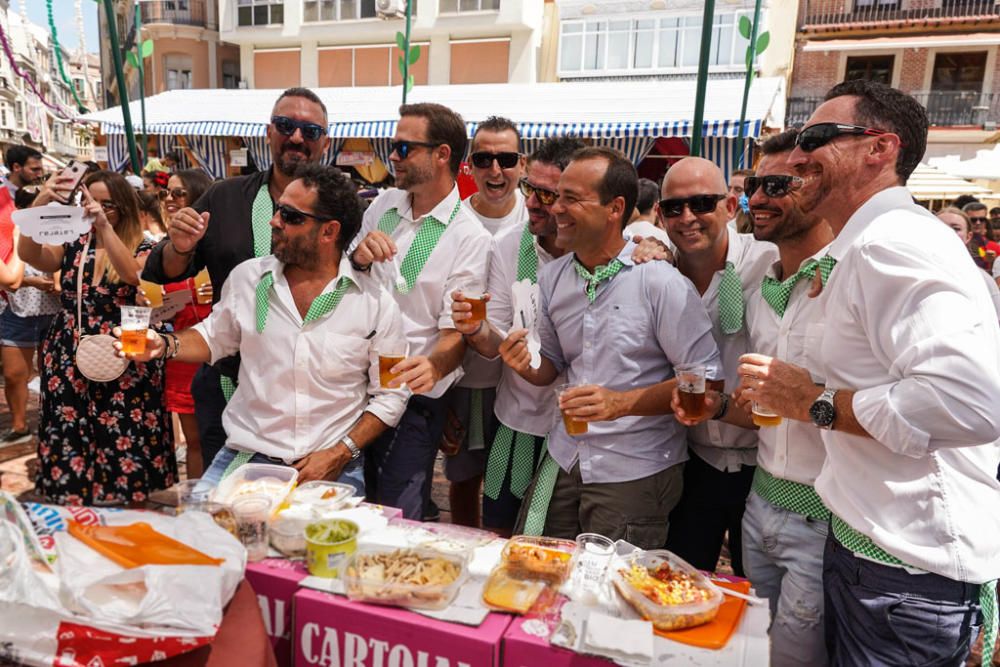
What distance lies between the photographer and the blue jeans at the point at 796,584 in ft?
6.73

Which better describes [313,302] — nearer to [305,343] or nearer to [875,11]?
[305,343]

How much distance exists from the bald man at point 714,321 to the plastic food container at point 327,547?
1505 millimetres

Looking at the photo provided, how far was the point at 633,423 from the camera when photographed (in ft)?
7.86

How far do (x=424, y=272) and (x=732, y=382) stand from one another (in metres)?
1.45

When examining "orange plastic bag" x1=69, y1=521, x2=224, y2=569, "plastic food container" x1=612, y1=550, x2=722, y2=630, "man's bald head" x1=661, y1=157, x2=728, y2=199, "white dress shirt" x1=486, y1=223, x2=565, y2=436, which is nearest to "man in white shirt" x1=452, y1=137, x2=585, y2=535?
"white dress shirt" x1=486, y1=223, x2=565, y2=436

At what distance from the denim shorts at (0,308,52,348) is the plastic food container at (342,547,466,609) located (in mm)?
5141

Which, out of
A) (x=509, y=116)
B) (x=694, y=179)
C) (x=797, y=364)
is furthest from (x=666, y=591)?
(x=509, y=116)

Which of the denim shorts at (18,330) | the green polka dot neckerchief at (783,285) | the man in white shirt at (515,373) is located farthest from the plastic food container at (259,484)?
the denim shorts at (18,330)

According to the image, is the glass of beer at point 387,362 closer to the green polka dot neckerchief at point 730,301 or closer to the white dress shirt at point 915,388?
the green polka dot neckerchief at point 730,301

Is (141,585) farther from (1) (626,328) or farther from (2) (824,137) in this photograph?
(2) (824,137)

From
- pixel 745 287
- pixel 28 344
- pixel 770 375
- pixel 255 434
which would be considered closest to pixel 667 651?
pixel 770 375

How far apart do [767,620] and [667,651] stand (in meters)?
0.31

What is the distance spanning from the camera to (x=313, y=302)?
2.58 m

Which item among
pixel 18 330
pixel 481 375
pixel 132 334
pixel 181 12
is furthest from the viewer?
pixel 181 12
